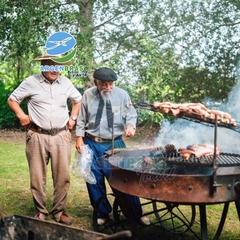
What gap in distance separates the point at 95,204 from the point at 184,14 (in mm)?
9432

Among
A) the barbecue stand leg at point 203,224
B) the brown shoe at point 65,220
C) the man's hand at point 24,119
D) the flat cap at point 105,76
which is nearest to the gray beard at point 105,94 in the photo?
the flat cap at point 105,76

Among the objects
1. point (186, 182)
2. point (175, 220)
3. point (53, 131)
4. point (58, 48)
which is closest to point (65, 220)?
point (53, 131)

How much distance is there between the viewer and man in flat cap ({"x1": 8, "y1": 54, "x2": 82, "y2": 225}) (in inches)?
169

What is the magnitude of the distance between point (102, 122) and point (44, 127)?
27.4 inches

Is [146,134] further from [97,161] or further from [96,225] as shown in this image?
[96,225]

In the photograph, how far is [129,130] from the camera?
411 cm

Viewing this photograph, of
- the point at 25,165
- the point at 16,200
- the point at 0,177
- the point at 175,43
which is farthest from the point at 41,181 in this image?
the point at 175,43

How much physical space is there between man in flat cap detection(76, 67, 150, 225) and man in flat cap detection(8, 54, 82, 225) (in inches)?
9.7

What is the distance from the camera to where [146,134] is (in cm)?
402

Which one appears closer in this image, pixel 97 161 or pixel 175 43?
pixel 97 161

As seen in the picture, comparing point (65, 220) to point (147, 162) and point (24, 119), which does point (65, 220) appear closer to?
point (24, 119)

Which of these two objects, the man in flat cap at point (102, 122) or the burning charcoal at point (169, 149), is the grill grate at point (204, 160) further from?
the man in flat cap at point (102, 122)

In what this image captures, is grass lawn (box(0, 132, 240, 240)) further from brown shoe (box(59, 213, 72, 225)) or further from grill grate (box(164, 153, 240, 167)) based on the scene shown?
grill grate (box(164, 153, 240, 167))

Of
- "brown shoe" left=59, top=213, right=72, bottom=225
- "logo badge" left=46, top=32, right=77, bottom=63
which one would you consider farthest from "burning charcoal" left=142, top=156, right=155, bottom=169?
"logo badge" left=46, top=32, right=77, bottom=63
